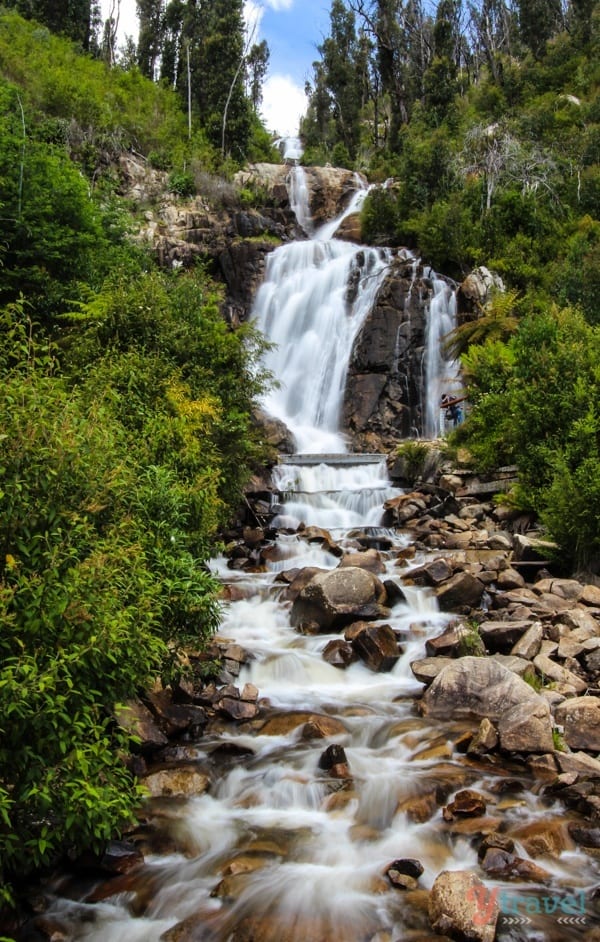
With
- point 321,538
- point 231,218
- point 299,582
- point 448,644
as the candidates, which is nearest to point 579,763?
point 448,644

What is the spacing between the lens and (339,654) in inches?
372

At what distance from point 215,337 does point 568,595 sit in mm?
8526

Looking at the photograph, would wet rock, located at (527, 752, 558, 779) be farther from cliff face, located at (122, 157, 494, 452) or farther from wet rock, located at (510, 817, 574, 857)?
cliff face, located at (122, 157, 494, 452)

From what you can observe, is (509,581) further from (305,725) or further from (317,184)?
(317,184)

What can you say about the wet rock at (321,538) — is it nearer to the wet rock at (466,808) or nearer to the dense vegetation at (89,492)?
the dense vegetation at (89,492)

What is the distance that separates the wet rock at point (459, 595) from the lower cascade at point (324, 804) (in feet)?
0.68

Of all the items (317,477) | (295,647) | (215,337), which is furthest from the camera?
(317,477)

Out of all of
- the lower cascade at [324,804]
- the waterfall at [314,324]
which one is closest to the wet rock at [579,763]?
the lower cascade at [324,804]

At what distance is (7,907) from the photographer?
452 cm

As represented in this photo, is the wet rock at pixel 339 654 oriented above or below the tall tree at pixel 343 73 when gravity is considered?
below

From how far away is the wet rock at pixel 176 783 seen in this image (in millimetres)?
6312

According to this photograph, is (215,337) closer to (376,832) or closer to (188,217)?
(376,832)

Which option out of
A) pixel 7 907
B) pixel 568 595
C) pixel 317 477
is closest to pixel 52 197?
pixel 317 477

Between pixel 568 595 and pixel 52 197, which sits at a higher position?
pixel 52 197
